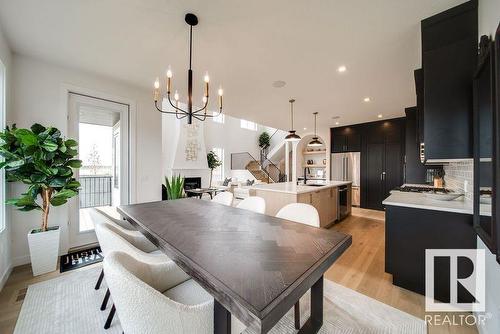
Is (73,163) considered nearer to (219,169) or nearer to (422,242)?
(422,242)

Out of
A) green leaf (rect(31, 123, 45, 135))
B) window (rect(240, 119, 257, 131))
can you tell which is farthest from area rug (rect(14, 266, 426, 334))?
window (rect(240, 119, 257, 131))

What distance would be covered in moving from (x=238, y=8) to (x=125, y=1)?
3.09ft

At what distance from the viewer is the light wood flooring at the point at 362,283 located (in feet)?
5.27

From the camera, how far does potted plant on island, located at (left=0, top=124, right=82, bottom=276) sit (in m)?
2.03

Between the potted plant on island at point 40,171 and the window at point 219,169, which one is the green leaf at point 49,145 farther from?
the window at point 219,169

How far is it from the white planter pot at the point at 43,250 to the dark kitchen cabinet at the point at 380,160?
6766 mm

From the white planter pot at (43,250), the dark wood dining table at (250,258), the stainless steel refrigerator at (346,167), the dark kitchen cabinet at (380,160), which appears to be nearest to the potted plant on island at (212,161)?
the stainless steel refrigerator at (346,167)

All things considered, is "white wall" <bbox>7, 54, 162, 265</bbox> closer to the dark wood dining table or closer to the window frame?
the window frame

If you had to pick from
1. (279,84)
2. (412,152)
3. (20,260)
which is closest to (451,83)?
(279,84)

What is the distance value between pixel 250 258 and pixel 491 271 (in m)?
1.69

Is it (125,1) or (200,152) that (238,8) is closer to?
(125,1)

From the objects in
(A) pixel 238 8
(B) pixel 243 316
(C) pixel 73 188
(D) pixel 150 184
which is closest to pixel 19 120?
(C) pixel 73 188

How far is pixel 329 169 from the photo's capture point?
654 centimetres

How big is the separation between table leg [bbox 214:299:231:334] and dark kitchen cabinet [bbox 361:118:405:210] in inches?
242
